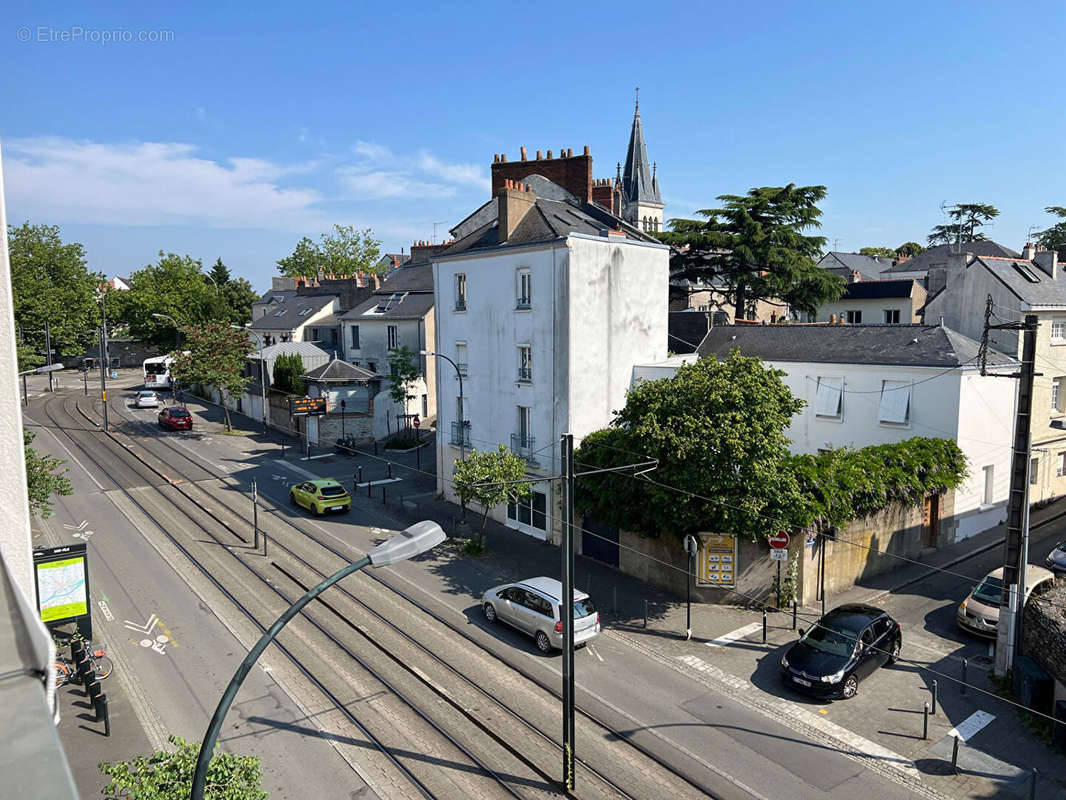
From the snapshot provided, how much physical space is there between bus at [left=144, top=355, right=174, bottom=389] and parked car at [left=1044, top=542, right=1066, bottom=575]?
64875mm

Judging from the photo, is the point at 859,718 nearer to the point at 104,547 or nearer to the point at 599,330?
the point at 599,330

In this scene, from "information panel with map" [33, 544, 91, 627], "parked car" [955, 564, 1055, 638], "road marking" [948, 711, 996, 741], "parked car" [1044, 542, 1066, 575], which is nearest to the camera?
"road marking" [948, 711, 996, 741]

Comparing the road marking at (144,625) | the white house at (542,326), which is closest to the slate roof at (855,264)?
the white house at (542,326)

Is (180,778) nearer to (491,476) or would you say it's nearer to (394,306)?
(491,476)

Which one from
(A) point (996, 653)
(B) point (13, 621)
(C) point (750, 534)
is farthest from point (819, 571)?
(B) point (13, 621)

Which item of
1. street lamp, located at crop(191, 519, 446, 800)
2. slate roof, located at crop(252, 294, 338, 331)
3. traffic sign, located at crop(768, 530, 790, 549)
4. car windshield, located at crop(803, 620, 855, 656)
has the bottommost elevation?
car windshield, located at crop(803, 620, 855, 656)

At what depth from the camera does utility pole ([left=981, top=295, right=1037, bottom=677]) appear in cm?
1712

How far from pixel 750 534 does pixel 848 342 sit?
12718mm

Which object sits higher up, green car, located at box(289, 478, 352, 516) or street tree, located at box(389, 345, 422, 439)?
street tree, located at box(389, 345, 422, 439)

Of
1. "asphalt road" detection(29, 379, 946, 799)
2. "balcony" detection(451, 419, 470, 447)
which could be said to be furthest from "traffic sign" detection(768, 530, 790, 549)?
→ "balcony" detection(451, 419, 470, 447)

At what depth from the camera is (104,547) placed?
26703 mm

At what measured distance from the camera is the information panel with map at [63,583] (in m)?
17.6

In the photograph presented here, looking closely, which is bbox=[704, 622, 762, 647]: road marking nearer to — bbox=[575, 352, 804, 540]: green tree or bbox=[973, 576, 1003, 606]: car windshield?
bbox=[575, 352, 804, 540]: green tree

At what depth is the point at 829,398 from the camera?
29.5 m
